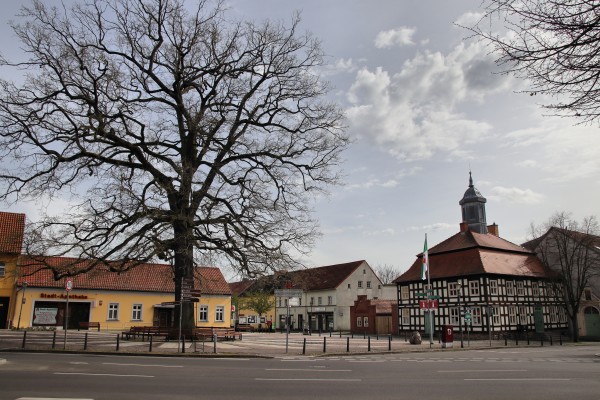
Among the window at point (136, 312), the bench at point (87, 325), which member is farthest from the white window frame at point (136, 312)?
the bench at point (87, 325)

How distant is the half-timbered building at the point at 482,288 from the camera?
1708 inches

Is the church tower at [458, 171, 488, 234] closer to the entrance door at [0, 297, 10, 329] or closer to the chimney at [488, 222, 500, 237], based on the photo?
the chimney at [488, 222, 500, 237]

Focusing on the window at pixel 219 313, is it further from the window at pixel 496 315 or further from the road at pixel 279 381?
the road at pixel 279 381

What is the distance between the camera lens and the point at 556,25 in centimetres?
637

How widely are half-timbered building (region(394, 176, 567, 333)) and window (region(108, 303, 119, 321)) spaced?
92.8 ft

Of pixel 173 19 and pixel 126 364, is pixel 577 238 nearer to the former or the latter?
pixel 173 19

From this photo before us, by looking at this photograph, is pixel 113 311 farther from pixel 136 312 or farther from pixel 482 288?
pixel 482 288

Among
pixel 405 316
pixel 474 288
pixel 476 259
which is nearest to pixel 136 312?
pixel 405 316

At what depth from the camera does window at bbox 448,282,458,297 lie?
4566 cm

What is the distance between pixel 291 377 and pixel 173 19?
67.1 feet

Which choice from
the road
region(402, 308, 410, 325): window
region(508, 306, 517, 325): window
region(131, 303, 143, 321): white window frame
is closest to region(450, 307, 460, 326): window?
region(508, 306, 517, 325): window

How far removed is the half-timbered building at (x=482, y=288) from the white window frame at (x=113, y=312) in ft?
92.8

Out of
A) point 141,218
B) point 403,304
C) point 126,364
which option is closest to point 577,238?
point 403,304

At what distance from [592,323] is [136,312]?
4550cm
